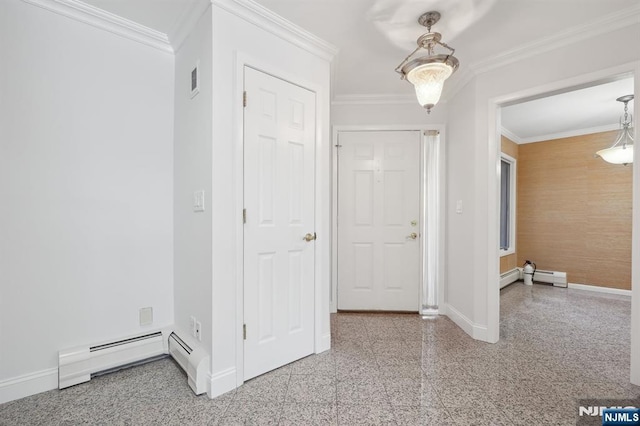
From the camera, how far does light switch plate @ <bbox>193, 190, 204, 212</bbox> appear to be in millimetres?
1942

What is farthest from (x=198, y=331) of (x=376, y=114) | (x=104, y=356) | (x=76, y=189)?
(x=376, y=114)

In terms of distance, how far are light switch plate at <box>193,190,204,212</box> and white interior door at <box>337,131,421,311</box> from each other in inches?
73.9

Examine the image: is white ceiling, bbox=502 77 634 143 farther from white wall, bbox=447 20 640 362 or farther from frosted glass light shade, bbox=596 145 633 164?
white wall, bbox=447 20 640 362

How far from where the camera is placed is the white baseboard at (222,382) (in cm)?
182

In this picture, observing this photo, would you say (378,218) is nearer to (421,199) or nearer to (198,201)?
(421,199)

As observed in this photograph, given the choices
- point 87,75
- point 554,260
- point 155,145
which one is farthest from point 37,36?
point 554,260

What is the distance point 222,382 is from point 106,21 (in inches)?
105

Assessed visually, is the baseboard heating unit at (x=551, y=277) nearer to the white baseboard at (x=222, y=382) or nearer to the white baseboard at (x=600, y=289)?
the white baseboard at (x=600, y=289)

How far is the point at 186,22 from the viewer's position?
6.84ft

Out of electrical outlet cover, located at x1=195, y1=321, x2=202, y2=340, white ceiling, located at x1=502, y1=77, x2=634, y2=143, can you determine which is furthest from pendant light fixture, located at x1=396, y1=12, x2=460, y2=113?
electrical outlet cover, located at x1=195, y1=321, x2=202, y2=340

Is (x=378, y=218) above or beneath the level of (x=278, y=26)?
beneath

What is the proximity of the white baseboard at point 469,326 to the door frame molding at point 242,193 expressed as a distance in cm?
142

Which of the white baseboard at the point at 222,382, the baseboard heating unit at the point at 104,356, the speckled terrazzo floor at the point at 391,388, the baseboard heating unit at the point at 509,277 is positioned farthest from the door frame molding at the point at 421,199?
the baseboard heating unit at the point at 509,277

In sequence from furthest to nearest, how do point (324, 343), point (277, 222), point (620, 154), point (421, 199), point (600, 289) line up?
point (600, 289), point (620, 154), point (421, 199), point (324, 343), point (277, 222)
